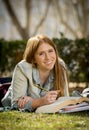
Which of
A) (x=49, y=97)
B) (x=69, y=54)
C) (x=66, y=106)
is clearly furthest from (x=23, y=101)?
(x=69, y=54)

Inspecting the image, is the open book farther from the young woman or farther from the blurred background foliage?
the blurred background foliage

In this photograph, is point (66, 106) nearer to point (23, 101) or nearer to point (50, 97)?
point (50, 97)

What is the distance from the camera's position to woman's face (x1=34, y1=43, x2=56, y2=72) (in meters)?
5.06

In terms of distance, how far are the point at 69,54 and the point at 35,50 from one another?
5650mm

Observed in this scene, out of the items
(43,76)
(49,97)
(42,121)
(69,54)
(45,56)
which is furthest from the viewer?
(69,54)

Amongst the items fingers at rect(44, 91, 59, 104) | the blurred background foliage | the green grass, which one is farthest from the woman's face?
the blurred background foliage

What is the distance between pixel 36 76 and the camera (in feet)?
16.8

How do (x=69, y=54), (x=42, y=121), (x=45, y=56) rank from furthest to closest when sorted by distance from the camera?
(x=69, y=54), (x=45, y=56), (x=42, y=121)

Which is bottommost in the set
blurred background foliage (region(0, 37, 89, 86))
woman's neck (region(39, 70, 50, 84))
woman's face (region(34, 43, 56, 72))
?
blurred background foliage (region(0, 37, 89, 86))

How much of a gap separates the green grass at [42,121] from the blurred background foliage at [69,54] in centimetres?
601

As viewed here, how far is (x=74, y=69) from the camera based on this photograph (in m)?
10.8

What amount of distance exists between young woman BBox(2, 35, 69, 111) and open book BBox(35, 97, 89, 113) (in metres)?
0.11

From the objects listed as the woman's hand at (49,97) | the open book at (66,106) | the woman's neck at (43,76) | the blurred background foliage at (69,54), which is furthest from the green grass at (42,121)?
the blurred background foliage at (69,54)

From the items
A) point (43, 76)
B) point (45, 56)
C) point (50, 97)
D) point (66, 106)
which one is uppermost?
point (45, 56)
